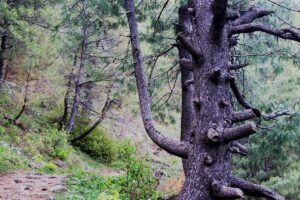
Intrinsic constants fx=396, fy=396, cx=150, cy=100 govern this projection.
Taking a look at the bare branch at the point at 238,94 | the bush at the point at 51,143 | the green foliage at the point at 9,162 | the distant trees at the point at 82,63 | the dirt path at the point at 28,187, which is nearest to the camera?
the bare branch at the point at 238,94

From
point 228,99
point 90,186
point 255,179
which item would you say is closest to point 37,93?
point 90,186

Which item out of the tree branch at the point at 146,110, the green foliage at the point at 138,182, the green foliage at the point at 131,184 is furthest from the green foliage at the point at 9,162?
the tree branch at the point at 146,110

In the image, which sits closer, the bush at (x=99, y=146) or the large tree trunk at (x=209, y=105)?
the large tree trunk at (x=209, y=105)

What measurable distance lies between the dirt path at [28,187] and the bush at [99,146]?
8295 mm

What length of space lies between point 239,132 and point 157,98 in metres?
5.55

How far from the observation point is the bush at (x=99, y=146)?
16.7 m

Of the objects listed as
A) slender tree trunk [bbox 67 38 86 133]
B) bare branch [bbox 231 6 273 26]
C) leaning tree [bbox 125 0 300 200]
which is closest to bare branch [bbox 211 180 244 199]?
leaning tree [bbox 125 0 300 200]

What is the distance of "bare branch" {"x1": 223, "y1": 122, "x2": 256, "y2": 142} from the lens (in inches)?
153

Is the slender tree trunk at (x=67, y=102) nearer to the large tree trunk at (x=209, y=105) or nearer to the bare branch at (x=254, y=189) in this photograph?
the large tree trunk at (x=209, y=105)

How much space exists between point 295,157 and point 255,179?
1.38 metres

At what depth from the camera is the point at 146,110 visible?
5.36 m

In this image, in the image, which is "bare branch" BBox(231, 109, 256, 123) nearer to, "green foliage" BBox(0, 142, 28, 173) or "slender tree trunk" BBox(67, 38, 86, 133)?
"green foliage" BBox(0, 142, 28, 173)

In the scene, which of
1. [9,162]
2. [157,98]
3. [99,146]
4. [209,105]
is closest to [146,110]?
[209,105]

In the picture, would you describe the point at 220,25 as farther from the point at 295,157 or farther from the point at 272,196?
the point at 295,157
